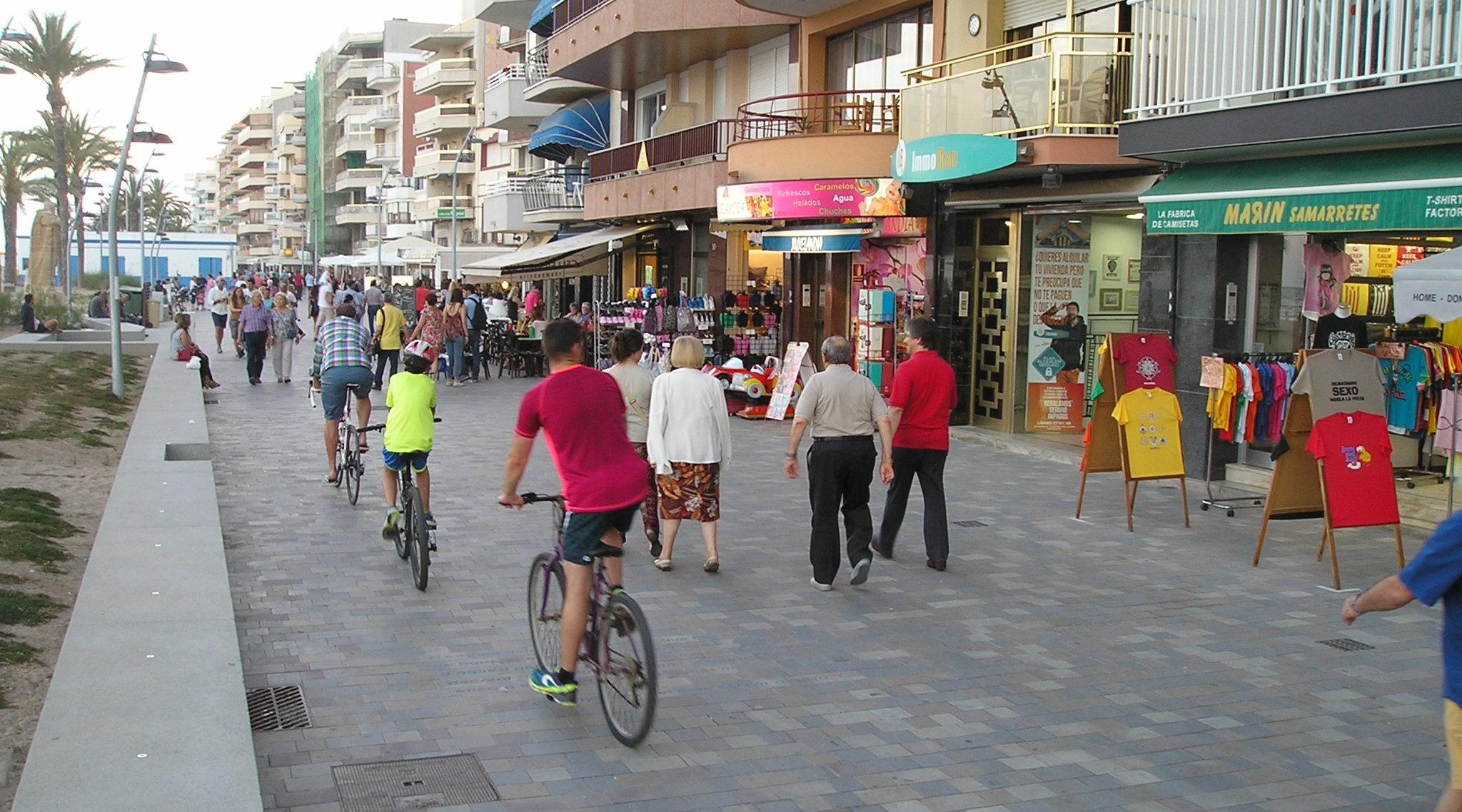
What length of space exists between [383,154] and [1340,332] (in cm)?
8647

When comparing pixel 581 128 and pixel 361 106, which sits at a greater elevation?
pixel 361 106

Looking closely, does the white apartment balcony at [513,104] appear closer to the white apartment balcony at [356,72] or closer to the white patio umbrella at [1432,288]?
the white patio umbrella at [1432,288]

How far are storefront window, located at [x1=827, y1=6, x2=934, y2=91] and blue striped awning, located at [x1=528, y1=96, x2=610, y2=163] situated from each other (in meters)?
13.6

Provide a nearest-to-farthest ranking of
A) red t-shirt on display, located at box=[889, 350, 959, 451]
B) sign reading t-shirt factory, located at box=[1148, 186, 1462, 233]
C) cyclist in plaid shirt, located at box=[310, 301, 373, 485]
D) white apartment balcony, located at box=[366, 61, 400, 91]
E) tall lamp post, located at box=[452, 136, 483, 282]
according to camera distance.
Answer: red t-shirt on display, located at box=[889, 350, 959, 451] → sign reading t-shirt factory, located at box=[1148, 186, 1462, 233] → cyclist in plaid shirt, located at box=[310, 301, 373, 485] → tall lamp post, located at box=[452, 136, 483, 282] → white apartment balcony, located at box=[366, 61, 400, 91]

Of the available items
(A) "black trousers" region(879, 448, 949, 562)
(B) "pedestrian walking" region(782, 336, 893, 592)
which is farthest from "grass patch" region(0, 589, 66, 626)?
(A) "black trousers" region(879, 448, 949, 562)

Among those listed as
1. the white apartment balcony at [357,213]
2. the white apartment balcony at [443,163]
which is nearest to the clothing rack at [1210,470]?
the white apartment balcony at [443,163]

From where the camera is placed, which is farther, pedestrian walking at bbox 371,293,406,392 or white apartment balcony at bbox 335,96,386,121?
white apartment balcony at bbox 335,96,386,121

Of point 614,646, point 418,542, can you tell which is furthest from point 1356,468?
point 418,542

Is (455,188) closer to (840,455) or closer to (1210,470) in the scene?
(1210,470)

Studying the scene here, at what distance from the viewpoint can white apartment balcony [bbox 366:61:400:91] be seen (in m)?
90.5

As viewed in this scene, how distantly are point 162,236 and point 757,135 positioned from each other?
71.9 metres

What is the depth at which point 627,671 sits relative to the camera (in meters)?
5.86

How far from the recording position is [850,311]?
21531mm

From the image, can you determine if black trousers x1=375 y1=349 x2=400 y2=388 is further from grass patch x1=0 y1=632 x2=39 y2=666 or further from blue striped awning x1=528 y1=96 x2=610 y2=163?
grass patch x1=0 y1=632 x2=39 y2=666
